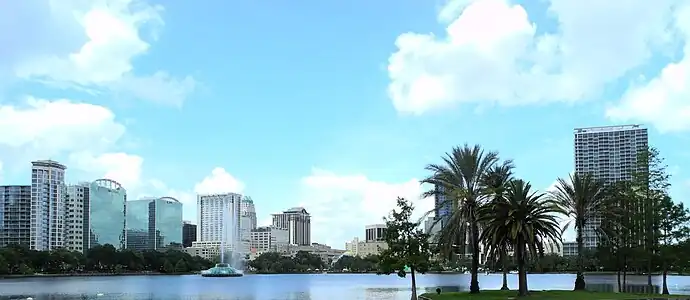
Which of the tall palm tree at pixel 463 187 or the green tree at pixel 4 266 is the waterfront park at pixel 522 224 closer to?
the tall palm tree at pixel 463 187

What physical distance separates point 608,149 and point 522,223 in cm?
4636

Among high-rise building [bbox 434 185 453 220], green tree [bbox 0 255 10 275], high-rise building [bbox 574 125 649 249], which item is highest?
high-rise building [bbox 574 125 649 249]

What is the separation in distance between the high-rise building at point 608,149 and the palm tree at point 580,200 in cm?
2736

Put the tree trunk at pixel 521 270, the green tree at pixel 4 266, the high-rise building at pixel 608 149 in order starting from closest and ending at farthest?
1. the tree trunk at pixel 521 270
2. the high-rise building at pixel 608 149
3. the green tree at pixel 4 266

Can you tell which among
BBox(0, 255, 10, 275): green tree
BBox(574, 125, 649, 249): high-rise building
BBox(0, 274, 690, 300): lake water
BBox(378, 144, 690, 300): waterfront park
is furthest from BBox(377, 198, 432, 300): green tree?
BBox(0, 255, 10, 275): green tree

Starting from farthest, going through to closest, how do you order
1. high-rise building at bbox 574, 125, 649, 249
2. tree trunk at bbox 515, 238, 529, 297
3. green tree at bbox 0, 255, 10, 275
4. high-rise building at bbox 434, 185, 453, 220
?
green tree at bbox 0, 255, 10, 275 → high-rise building at bbox 574, 125, 649, 249 → high-rise building at bbox 434, 185, 453, 220 → tree trunk at bbox 515, 238, 529, 297

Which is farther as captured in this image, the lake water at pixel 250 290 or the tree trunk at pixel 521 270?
the lake water at pixel 250 290

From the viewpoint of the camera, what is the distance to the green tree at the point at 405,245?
168 feet

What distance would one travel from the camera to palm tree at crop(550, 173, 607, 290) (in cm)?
5697

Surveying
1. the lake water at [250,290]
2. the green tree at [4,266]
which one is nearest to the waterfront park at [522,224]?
the lake water at [250,290]

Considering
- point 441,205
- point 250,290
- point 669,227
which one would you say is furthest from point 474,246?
point 250,290

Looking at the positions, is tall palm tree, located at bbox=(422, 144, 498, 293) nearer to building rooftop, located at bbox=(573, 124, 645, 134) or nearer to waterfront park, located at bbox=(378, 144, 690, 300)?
waterfront park, located at bbox=(378, 144, 690, 300)

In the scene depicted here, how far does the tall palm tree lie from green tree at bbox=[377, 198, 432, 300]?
88.6 inches

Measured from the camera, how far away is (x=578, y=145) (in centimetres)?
9475
